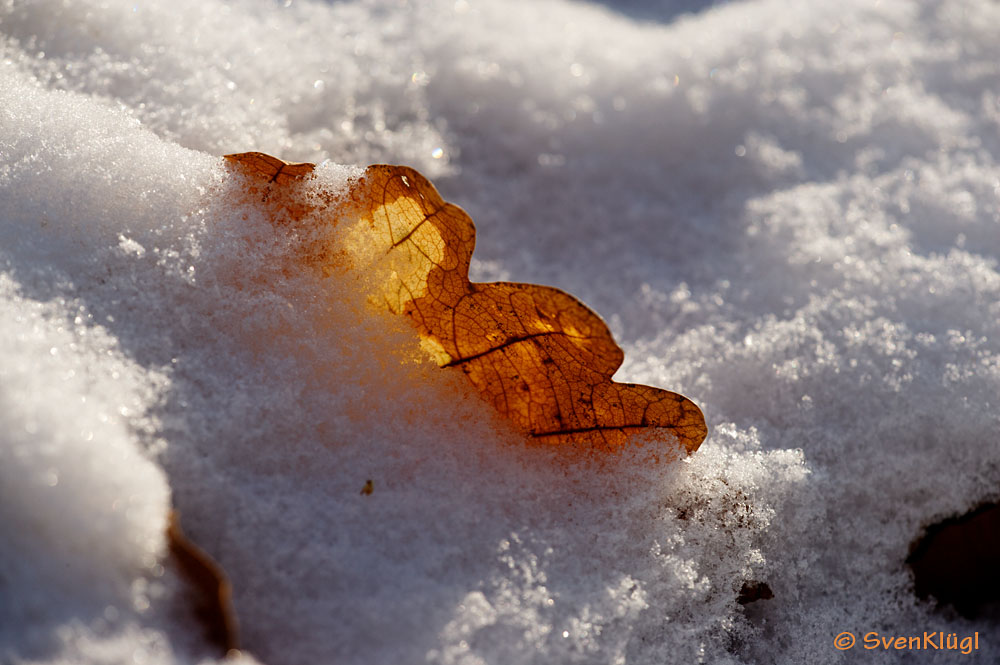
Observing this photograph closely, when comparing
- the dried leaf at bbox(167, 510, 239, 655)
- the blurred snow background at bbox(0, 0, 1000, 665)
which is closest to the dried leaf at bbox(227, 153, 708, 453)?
the blurred snow background at bbox(0, 0, 1000, 665)

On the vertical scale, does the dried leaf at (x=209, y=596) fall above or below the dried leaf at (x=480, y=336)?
below

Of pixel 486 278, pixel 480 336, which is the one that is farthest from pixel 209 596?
pixel 486 278

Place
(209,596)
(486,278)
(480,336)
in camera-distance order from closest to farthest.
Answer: (209,596)
(480,336)
(486,278)

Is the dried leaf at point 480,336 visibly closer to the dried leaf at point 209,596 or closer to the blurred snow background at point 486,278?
the blurred snow background at point 486,278

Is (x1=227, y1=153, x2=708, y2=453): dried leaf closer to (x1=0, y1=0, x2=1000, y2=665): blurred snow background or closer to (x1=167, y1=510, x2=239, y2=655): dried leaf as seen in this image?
(x1=0, y1=0, x2=1000, y2=665): blurred snow background

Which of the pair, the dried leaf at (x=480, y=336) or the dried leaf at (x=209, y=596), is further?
the dried leaf at (x=480, y=336)

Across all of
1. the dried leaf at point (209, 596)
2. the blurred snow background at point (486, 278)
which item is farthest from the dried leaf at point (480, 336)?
the dried leaf at point (209, 596)

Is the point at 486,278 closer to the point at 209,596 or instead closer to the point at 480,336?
the point at 480,336
